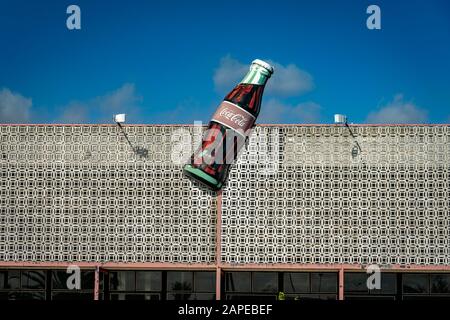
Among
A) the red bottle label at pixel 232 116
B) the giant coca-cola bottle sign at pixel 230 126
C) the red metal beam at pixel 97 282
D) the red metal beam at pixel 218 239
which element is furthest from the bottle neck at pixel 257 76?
the red metal beam at pixel 97 282

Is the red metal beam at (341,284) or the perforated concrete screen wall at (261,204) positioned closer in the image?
the red metal beam at (341,284)

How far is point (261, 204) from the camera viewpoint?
36375 mm

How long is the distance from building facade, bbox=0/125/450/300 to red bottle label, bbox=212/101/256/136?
1.21 meters

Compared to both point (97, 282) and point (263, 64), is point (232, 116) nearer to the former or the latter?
point (263, 64)

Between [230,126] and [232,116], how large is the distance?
1.35 feet

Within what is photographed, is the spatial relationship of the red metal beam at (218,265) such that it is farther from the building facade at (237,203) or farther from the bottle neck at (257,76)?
the bottle neck at (257,76)

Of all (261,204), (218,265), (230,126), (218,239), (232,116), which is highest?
(232,116)

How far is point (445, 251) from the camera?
118 feet

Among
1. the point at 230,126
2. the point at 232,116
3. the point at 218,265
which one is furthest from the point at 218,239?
the point at 232,116

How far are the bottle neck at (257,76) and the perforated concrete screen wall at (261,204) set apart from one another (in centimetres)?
240

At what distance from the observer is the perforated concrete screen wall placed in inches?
1421

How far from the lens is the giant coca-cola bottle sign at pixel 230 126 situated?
3475 cm

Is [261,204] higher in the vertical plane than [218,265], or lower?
higher
